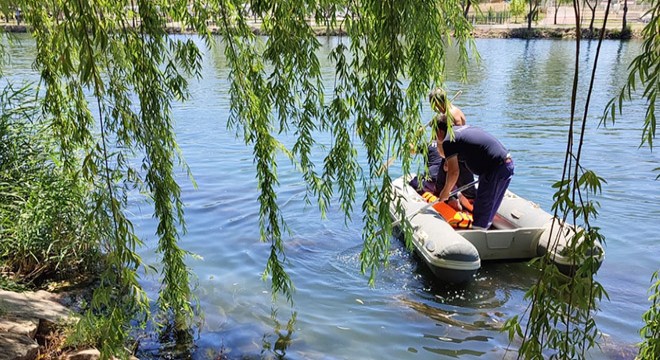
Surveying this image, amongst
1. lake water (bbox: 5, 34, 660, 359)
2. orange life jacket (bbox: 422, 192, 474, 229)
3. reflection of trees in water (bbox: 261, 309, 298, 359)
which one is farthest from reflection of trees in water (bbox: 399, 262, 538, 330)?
reflection of trees in water (bbox: 261, 309, 298, 359)

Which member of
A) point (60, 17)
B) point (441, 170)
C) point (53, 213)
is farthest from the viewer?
point (441, 170)

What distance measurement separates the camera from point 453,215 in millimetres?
6066

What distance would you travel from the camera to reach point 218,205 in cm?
798

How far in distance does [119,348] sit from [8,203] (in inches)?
120

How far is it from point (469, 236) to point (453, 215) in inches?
22.9

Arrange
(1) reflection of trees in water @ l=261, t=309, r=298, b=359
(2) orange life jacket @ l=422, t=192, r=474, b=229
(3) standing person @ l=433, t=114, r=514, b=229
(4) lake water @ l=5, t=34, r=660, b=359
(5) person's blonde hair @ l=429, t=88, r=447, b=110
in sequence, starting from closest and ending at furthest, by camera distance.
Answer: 1. (5) person's blonde hair @ l=429, t=88, r=447, b=110
2. (1) reflection of trees in water @ l=261, t=309, r=298, b=359
3. (4) lake water @ l=5, t=34, r=660, b=359
4. (3) standing person @ l=433, t=114, r=514, b=229
5. (2) orange life jacket @ l=422, t=192, r=474, b=229

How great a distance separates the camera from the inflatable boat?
5102 millimetres

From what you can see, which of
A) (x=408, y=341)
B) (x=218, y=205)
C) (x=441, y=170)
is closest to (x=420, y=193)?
(x=441, y=170)

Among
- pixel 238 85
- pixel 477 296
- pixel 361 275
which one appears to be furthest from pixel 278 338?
pixel 238 85

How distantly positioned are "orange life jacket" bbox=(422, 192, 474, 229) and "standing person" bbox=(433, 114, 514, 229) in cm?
17

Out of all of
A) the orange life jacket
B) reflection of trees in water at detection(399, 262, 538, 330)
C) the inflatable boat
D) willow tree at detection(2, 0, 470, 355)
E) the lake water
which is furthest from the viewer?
the orange life jacket

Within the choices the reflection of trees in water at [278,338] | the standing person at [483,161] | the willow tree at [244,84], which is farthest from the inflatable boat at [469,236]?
the willow tree at [244,84]

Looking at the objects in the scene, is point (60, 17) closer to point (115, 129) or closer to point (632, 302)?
point (115, 129)

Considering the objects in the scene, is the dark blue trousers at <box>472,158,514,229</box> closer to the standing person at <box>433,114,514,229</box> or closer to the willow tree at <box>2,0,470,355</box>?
the standing person at <box>433,114,514,229</box>
